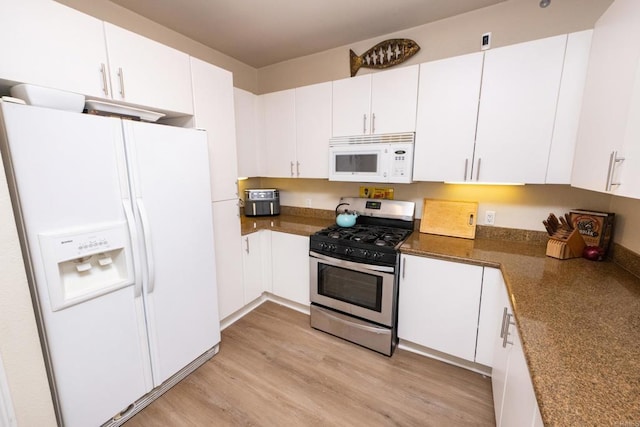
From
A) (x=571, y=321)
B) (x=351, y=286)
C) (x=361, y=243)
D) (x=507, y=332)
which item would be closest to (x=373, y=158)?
(x=361, y=243)

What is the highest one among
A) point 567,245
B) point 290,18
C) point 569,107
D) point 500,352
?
point 290,18

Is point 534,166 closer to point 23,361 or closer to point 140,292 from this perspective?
point 140,292

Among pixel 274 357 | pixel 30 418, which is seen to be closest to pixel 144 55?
pixel 30 418

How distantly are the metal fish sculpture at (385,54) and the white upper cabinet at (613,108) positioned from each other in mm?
1194

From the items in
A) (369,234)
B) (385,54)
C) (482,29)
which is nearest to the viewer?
(482,29)

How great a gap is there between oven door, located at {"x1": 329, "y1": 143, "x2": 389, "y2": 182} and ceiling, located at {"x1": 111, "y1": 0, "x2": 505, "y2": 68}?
3.29 feet

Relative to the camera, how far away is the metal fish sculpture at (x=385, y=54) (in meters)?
2.25

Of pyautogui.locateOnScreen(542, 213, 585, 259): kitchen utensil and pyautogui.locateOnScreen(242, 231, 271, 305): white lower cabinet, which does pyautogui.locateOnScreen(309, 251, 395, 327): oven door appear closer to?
pyautogui.locateOnScreen(242, 231, 271, 305): white lower cabinet

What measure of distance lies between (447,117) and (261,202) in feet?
6.64

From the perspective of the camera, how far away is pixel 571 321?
1.00 metres

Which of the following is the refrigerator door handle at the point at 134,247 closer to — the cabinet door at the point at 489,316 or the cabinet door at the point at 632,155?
the cabinet door at the point at 489,316

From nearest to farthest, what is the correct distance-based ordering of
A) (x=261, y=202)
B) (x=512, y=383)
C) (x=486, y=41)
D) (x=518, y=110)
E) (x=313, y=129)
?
(x=512, y=383)
(x=518, y=110)
(x=486, y=41)
(x=313, y=129)
(x=261, y=202)

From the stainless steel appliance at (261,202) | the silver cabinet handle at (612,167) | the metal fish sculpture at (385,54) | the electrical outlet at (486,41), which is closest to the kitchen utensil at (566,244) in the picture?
the silver cabinet handle at (612,167)

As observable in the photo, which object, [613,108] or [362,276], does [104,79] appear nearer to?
[362,276]
